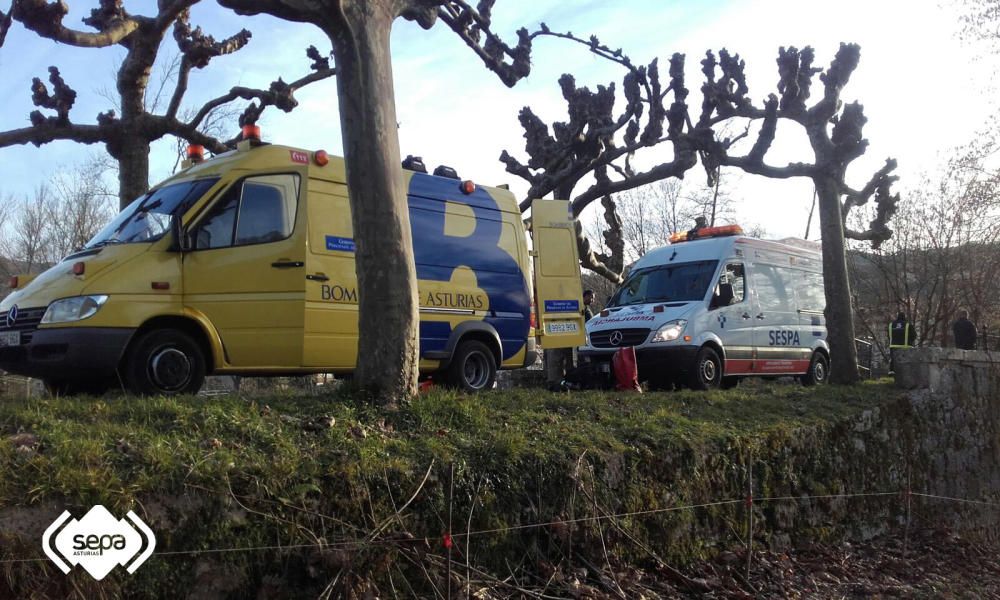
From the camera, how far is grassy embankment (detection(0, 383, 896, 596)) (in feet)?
13.5

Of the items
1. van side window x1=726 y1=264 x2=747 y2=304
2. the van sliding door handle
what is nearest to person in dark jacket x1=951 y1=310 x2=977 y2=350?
van side window x1=726 y1=264 x2=747 y2=304

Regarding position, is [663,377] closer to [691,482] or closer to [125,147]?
[691,482]

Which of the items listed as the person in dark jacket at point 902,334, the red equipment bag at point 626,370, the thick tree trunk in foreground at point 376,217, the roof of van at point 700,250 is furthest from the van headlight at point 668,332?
the person in dark jacket at point 902,334

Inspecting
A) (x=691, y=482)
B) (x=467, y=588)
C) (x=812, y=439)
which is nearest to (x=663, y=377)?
(x=812, y=439)

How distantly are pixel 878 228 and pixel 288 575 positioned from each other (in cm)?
1706

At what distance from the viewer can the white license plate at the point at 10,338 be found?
694 cm

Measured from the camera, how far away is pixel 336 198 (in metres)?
8.66

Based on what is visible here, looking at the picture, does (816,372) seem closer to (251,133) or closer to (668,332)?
(668,332)

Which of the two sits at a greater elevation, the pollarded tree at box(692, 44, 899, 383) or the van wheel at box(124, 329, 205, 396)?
the pollarded tree at box(692, 44, 899, 383)

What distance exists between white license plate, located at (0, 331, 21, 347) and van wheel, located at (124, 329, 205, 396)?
0.92 metres

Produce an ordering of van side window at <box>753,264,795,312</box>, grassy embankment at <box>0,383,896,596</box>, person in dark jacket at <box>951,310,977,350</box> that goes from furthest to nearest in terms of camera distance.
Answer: person in dark jacket at <box>951,310,977,350</box> → van side window at <box>753,264,795,312</box> → grassy embankment at <box>0,383,896,596</box>

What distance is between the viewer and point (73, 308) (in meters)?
6.80

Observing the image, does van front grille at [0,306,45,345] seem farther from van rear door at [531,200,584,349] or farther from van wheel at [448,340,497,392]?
van rear door at [531,200,584,349]

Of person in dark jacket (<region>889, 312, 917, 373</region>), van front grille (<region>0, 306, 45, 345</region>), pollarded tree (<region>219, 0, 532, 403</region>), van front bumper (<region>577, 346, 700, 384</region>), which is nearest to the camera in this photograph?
pollarded tree (<region>219, 0, 532, 403</region>)
